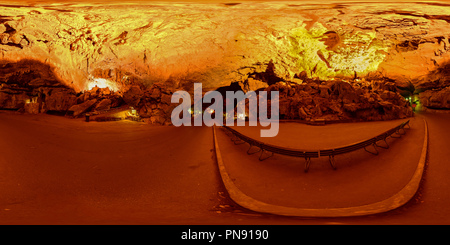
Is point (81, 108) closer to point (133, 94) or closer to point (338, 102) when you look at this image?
point (133, 94)

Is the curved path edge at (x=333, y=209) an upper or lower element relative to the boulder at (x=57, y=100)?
lower

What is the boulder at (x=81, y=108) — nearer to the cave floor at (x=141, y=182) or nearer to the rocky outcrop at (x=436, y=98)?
the cave floor at (x=141, y=182)

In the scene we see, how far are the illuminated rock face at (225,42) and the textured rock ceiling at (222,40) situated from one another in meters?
0.04

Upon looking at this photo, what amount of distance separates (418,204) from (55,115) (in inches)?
631

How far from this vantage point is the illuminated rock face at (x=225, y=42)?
7.18 m

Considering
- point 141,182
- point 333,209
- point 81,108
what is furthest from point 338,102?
point 81,108

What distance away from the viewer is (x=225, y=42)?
492 inches

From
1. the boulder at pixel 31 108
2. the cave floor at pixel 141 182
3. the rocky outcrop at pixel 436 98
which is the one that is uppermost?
the rocky outcrop at pixel 436 98

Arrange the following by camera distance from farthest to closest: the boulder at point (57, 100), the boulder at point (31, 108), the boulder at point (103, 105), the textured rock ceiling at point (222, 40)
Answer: the boulder at point (103, 105)
the boulder at point (57, 100)
the boulder at point (31, 108)
the textured rock ceiling at point (222, 40)

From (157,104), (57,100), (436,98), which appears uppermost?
(436,98)

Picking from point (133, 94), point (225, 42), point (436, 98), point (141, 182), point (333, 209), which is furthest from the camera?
point (436, 98)

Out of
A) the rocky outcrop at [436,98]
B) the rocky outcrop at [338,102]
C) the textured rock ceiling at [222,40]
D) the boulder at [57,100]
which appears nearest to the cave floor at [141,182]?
the textured rock ceiling at [222,40]

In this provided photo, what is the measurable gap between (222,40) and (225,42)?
325mm

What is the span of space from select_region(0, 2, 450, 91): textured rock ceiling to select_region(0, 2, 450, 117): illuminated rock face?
0.04 metres
